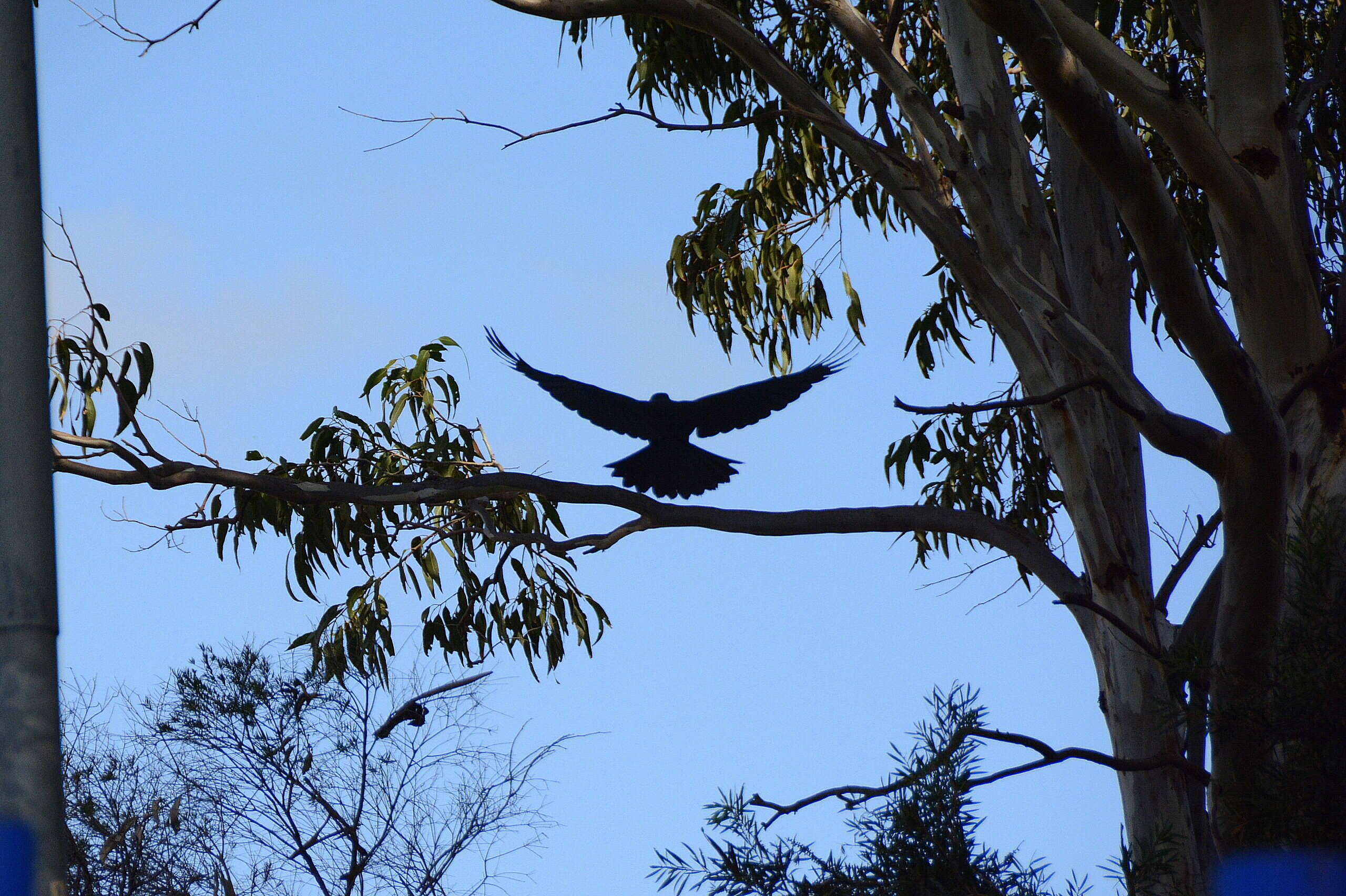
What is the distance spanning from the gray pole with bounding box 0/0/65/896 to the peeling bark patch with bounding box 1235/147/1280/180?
9.11ft

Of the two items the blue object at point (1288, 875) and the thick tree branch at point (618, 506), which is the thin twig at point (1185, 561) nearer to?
the thick tree branch at point (618, 506)

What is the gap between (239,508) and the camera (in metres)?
4.39

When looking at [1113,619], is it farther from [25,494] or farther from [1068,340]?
[25,494]

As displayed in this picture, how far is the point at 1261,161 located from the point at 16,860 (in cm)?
309

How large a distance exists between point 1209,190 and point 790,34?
2.81 metres

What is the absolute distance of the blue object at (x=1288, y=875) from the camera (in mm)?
1599

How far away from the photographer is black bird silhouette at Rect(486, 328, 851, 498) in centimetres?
385

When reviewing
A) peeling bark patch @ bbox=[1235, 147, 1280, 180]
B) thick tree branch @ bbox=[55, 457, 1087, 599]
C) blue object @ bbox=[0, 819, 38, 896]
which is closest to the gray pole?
blue object @ bbox=[0, 819, 38, 896]

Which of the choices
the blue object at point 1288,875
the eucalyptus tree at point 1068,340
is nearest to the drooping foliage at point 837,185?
the eucalyptus tree at point 1068,340

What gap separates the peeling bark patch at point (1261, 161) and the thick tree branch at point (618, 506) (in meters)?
1.14

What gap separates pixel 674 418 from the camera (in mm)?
3957

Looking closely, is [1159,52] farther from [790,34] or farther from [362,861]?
[362,861]

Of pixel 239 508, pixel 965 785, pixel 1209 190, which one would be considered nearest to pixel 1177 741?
pixel 1209 190

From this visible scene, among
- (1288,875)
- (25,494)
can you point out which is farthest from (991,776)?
(25,494)
